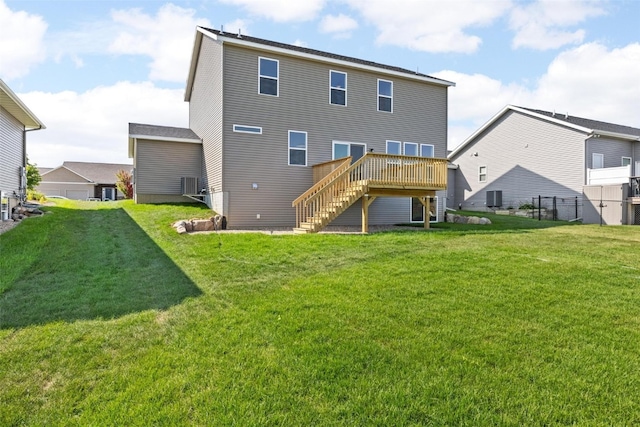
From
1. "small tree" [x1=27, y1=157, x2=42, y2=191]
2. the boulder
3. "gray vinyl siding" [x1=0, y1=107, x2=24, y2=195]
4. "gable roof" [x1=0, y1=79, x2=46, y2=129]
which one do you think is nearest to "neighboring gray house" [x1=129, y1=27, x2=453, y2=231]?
the boulder

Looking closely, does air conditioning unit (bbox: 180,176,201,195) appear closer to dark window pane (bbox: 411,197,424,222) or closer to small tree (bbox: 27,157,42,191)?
dark window pane (bbox: 411,197,424,222)

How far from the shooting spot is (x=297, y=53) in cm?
1328

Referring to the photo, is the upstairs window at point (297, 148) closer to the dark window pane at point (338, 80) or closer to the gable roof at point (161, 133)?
the dark window pane at point (338, 80)

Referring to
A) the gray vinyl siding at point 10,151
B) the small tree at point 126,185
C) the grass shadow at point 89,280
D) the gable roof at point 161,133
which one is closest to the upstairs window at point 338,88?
the gable roof at point 161,133

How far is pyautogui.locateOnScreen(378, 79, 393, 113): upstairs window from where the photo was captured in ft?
49.5

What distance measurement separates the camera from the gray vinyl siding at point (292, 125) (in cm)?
1261

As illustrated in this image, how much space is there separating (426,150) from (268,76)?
732cm

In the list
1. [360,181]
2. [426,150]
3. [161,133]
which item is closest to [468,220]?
[426,150]

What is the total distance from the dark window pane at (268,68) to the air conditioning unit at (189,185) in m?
5.40

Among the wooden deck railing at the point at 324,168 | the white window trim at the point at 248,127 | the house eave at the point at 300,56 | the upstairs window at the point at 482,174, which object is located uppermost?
the house eave at the point at 300,56

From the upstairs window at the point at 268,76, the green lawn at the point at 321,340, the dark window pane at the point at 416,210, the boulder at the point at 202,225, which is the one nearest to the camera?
the green lawn at the point at 321,340

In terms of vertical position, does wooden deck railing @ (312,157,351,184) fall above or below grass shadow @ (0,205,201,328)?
above

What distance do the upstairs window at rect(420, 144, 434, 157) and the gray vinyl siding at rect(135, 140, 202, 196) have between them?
373 inches

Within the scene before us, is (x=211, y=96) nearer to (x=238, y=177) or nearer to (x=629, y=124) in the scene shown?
(x=238, y=177)
